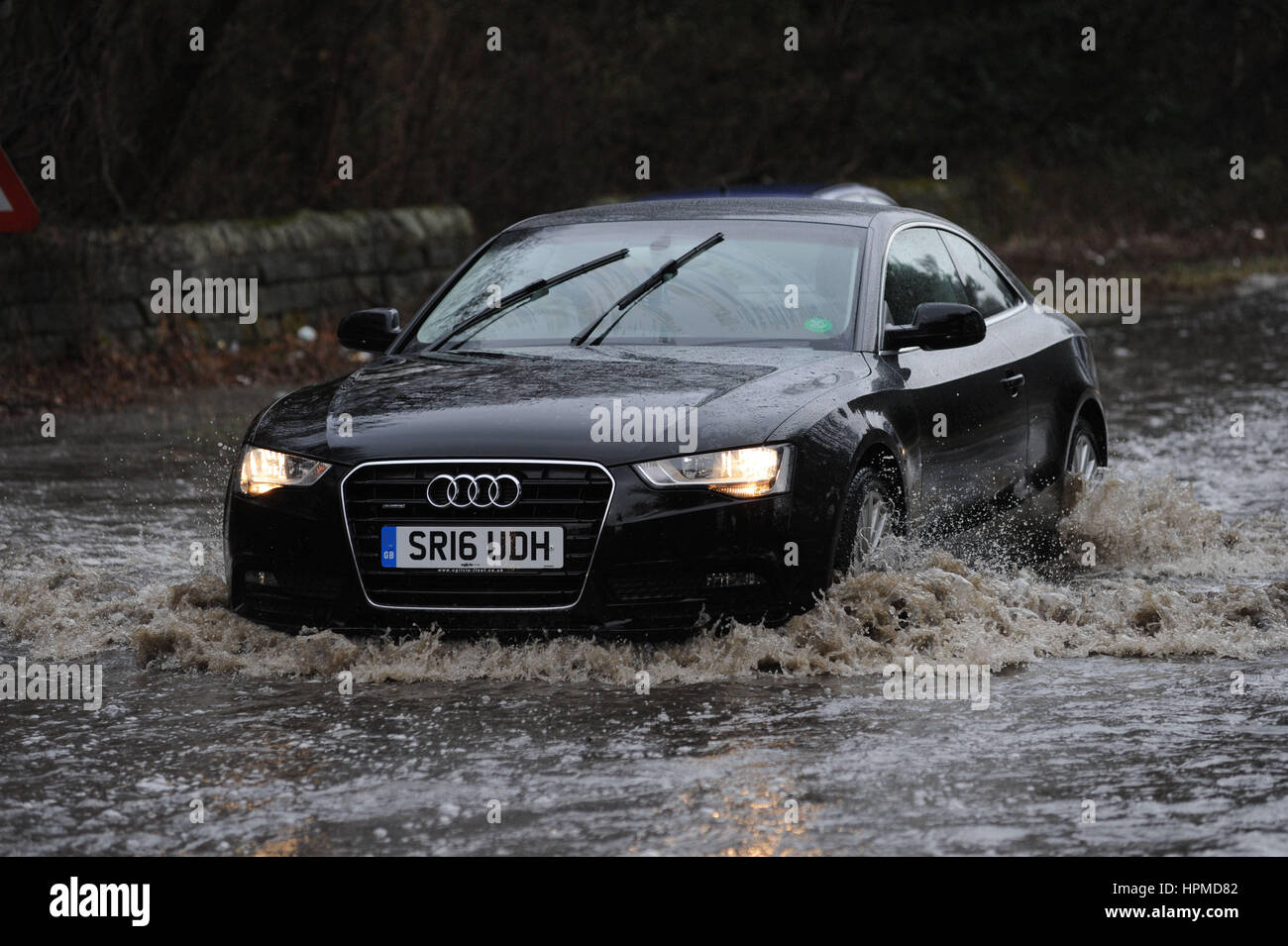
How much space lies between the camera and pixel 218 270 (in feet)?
60.5

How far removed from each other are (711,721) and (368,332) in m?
2.90

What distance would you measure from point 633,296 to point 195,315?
10.7 m

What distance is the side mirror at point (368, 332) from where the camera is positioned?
8.56 meters

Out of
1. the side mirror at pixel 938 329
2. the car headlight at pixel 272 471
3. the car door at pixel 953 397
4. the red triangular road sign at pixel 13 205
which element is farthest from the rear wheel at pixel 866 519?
the red triangular road sign at pixel 13 205

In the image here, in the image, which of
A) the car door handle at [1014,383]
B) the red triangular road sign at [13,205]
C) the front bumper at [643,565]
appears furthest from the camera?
the red triangular road sign at [13,205]

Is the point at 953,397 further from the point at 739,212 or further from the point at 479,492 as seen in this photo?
the point at 479,492

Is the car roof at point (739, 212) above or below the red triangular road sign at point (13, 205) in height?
below

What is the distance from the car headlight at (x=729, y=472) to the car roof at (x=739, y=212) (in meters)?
1.98

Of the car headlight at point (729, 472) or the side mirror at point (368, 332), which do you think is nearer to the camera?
the car headlight at point (729, 472)

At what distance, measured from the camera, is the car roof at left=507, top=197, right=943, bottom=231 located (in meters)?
8.62

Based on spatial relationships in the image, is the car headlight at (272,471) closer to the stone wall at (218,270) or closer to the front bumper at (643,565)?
the front bumper at (643,565)

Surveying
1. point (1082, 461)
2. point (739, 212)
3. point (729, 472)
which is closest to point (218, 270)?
point (1082, 461)

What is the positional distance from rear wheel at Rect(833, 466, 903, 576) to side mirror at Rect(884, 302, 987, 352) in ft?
2.12
